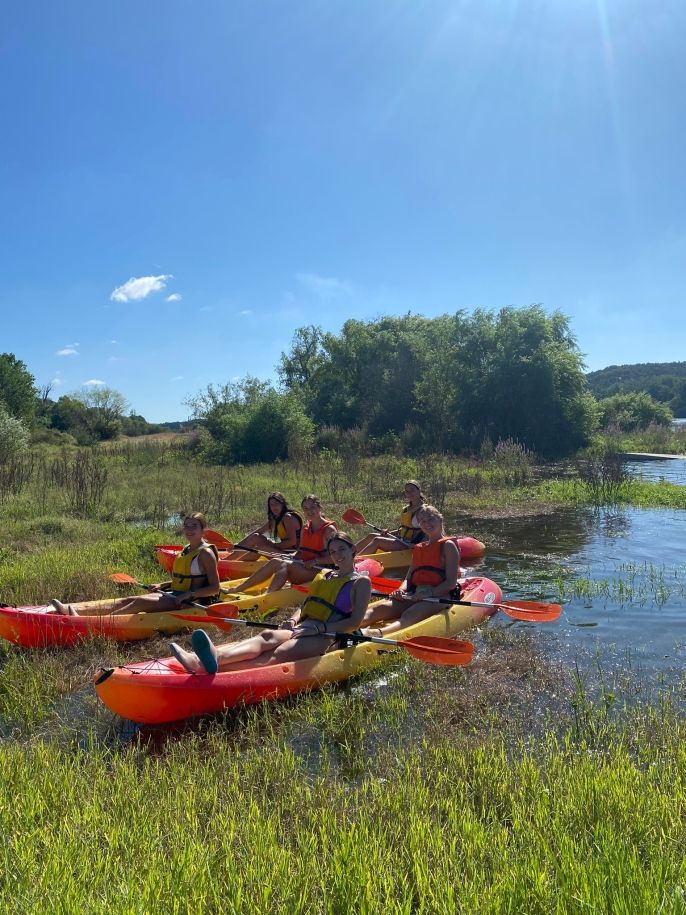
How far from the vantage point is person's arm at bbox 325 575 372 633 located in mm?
5203

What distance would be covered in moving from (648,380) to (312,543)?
290 feet

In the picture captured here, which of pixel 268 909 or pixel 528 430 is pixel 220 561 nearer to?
pixel 268 909

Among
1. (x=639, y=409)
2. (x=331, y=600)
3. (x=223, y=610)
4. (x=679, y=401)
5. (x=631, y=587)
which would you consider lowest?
(x=631, y=587)

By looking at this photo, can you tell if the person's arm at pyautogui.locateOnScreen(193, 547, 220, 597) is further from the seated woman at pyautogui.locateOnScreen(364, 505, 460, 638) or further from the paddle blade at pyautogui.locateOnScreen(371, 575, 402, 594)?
the paddle blade at pyautogui.locateOnScreen(371, 575, 402, 594)

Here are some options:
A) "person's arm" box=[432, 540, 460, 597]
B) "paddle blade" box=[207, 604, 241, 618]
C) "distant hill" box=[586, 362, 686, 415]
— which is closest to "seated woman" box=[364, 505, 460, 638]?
"person's arm" box=[432, 540, 460, 597]

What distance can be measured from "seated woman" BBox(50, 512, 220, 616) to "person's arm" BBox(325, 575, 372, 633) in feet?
5.68

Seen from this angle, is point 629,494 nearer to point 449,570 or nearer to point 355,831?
point 449,570

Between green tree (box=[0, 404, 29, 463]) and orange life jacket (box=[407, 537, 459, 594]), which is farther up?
green tree (box=[0, 404, 29, 463])

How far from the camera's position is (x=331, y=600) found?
530 cm

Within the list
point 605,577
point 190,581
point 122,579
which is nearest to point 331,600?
point 190,581

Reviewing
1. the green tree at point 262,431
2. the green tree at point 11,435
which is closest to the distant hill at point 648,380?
Answer: the green tree at point 262,431

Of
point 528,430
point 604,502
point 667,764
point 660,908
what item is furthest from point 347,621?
point 528,430

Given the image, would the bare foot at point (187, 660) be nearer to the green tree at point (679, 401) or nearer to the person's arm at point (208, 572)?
the person's arm at point (208, 572)

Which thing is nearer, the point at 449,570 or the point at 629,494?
the point at 449,570
